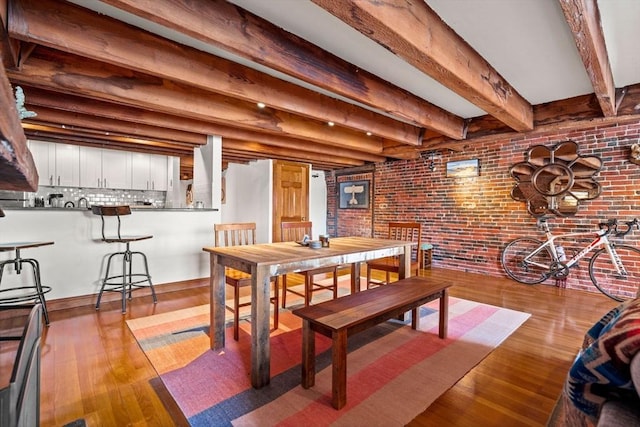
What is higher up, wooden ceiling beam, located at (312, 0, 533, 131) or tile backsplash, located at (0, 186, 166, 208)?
wooden ceiling beam, located at (312, 0, 533, 131)

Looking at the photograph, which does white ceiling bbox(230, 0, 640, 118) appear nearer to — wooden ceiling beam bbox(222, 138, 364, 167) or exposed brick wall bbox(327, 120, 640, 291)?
exposed brick wall bbox(327, 120, 640, 291)

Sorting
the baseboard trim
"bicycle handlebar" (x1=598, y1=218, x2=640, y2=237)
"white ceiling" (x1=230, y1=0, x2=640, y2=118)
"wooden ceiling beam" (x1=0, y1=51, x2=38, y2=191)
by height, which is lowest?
the baseboard trim

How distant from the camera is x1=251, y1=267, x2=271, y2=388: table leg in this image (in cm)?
185

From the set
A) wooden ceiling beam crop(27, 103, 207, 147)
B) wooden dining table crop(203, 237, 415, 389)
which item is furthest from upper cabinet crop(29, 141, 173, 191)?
wooden dining table crop(203, 237, 415, 389)

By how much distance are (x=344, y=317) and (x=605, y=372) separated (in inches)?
48.5

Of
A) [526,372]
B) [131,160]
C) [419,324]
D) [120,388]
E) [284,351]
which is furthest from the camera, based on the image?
[131,160]

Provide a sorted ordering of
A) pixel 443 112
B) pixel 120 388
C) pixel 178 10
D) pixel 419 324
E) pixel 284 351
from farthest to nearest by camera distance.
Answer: pixel 443 112
pixel 419 324
pixel 284 351
pixel 120 388
pixel 178 10

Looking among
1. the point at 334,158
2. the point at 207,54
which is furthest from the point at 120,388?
the point at 334,158

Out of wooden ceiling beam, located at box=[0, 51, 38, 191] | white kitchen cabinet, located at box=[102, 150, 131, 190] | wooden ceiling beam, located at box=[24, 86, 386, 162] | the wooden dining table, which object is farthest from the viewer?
white kitchen cabinet, located at box=[102, 150, 131, 190]

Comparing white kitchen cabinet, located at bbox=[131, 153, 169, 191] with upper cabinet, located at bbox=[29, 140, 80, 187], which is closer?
upper cabinet, located at bbox=[29, 140, 80, 187]

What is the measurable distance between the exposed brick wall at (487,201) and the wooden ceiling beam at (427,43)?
6.53ft

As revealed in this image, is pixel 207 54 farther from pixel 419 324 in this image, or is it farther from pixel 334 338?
pixel 419 324

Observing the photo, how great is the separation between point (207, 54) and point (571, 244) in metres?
4.98

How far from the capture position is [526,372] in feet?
6.72
